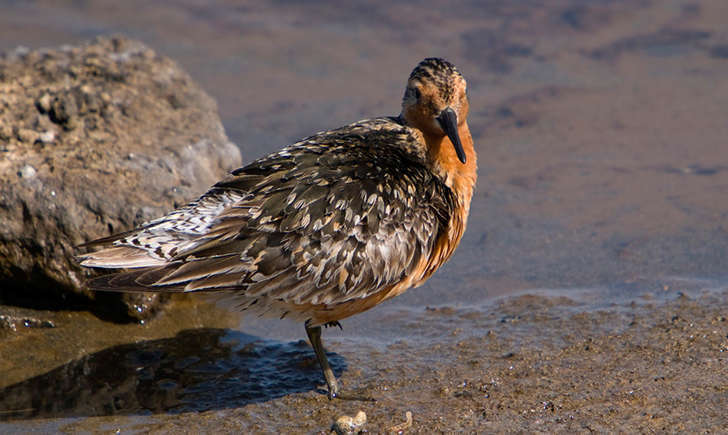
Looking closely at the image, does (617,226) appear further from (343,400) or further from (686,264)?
(343,400)

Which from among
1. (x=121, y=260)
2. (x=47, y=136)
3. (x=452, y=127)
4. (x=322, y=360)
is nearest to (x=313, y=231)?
(x=322, y=360)

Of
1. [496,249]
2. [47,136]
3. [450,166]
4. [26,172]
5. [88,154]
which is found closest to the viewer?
[450,166]

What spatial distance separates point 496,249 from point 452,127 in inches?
80.4

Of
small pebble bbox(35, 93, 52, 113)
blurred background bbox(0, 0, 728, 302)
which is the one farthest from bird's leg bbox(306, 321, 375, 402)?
small pebble bbox(35, 93, 52, 113)

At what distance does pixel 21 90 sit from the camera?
765cm

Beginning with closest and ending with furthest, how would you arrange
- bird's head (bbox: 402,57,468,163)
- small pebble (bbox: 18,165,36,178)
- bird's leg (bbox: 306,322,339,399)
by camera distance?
bird's leg (bbox: 306,322,339,399) → bird's head (bbox: 402,57,468,163) → small pebble (bbox: 18,165,36,178)

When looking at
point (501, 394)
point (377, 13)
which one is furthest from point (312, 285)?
point (377, 13)

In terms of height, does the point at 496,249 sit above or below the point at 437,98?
below

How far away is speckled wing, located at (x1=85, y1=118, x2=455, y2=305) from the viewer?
17.1ft

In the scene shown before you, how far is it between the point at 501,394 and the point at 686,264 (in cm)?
265

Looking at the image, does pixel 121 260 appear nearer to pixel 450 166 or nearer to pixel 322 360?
pixel 322 360

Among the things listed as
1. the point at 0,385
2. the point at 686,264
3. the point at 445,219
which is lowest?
the point at 0,385

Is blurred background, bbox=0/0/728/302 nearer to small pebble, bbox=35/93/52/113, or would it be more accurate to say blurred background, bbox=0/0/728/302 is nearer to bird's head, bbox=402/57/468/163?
bird's head, bbox=402/57/468/163

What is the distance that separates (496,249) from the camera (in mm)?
7641
